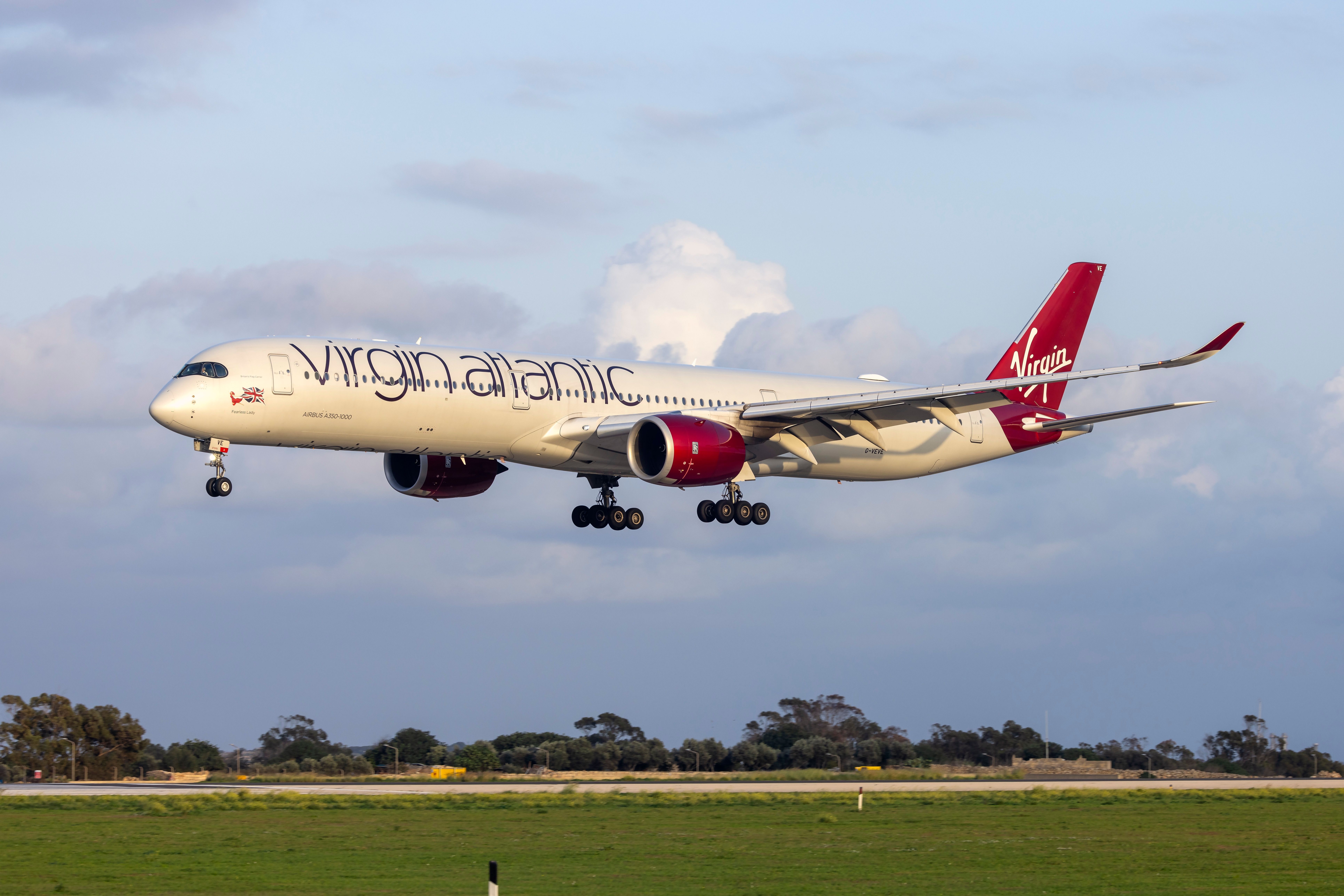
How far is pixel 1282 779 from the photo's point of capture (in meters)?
59.8

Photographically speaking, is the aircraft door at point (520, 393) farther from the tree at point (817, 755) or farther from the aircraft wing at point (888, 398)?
the tree at point (817, 755)

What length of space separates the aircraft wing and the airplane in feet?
0.23

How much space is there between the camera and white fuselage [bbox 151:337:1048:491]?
127 ft

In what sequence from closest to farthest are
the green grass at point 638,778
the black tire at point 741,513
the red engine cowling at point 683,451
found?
the red engine cowling at point 683,451 → the black tire at point 741,513 → the green grass at point 638,778

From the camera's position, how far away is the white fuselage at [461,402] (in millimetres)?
38719

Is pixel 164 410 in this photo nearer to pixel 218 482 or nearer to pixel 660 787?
pixel 218 482

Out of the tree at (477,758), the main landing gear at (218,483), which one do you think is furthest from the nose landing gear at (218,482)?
the tree at (477,758)

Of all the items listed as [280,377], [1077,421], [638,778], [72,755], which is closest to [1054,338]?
[1077,421]

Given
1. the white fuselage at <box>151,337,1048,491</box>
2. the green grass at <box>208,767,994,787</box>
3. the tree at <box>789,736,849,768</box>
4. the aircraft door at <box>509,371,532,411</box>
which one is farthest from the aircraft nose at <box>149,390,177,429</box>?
the tree at <box>789,736,849,768</box>

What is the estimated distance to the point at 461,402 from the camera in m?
41.4

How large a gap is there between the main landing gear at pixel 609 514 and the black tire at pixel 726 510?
359cm

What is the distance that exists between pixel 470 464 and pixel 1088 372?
19716 millimetres

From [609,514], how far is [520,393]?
27.5 feet

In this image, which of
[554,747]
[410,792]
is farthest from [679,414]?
[554,747]
